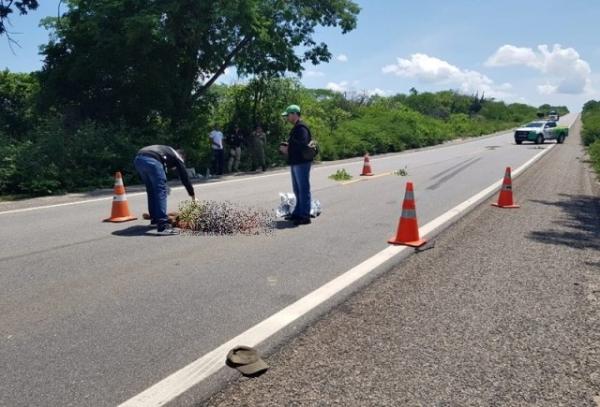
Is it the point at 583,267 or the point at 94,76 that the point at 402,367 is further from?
the point at 94,76

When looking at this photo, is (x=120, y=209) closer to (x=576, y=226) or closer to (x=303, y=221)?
(x=303, y=221)

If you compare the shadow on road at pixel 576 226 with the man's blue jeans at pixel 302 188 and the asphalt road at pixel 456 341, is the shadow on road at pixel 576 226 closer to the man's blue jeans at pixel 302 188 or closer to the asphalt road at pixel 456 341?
the asphalt road at pixel 456 341

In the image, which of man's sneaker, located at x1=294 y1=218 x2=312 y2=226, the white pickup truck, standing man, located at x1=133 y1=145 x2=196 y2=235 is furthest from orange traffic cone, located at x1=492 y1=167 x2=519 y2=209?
the white pickup truck

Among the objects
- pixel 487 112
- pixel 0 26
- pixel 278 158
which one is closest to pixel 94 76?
pixel 0 26

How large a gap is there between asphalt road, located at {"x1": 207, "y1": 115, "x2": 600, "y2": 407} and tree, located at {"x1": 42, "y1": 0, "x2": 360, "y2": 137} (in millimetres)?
13235

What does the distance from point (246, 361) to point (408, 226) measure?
3.92 metres

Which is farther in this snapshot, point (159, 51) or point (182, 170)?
point (159, 51)

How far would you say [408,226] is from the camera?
6.68 meters

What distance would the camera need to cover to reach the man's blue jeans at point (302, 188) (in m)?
8.06

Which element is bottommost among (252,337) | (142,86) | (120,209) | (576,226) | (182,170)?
(576,226)

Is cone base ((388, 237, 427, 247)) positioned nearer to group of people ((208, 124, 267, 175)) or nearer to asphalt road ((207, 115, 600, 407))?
asphalt road ((207, 115, 600, 407))

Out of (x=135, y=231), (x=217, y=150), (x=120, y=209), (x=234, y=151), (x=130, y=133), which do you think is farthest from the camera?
(x=234, y=151)

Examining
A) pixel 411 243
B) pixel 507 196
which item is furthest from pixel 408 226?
pixel 507 196

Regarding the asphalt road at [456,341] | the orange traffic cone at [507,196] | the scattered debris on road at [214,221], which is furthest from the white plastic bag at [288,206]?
the orange traffic cone at [507,196]
